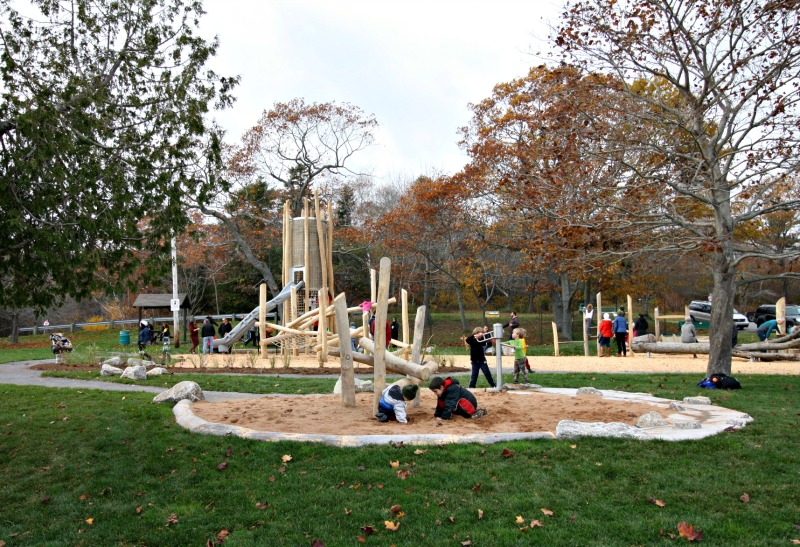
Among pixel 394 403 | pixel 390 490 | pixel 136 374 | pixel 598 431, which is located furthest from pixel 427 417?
pixel 136 374

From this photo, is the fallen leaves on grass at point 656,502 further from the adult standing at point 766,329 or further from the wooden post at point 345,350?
the adult standing at point 766,329

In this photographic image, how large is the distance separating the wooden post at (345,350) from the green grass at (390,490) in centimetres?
230

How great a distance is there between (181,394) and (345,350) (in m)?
3.55

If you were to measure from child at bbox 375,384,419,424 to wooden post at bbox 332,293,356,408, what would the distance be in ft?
3.15

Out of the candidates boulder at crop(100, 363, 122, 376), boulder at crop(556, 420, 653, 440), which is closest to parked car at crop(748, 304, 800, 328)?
boulder at crop(556, 420, 653, 440)

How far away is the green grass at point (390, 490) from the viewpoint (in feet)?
18.1

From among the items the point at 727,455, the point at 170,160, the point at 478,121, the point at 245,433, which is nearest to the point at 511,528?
the point at 727,455

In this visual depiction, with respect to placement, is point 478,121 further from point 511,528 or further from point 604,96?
point 511,528

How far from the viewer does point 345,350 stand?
9984 millimetres

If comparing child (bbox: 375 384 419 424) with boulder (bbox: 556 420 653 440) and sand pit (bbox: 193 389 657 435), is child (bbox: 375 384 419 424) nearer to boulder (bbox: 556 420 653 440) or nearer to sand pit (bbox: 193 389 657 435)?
sand pit (bbox: 193 389 657 435)

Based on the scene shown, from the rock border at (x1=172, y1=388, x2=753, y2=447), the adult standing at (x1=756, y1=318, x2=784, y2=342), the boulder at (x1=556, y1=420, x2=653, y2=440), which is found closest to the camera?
the rock border at (x1=172, y1=388, x2=753, y2=447)

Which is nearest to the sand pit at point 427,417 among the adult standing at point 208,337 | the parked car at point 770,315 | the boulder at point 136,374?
the boulder at point 136,374

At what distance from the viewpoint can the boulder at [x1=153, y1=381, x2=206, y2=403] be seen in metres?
11.5

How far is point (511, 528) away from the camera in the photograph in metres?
5.50
